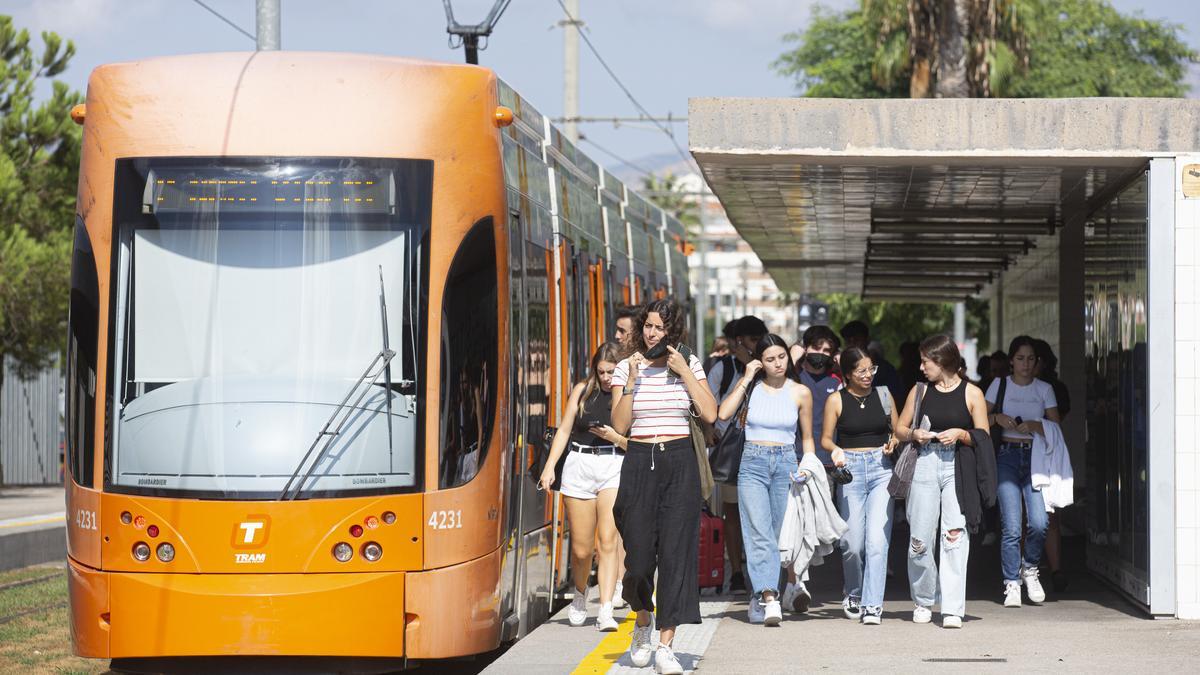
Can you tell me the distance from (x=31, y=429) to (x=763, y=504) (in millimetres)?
23266

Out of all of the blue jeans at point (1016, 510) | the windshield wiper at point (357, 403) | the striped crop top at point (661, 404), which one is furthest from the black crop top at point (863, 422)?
the windshield wiper at point (357, 403)

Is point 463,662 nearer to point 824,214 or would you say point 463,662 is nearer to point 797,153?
point 797,153

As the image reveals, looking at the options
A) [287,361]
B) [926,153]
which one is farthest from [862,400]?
[287,361]

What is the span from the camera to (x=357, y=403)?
27.7 ft

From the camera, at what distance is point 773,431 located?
1016 centimetres

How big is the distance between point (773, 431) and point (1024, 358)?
2.20 metres

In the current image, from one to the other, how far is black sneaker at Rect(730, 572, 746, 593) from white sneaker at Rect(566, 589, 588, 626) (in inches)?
79.5

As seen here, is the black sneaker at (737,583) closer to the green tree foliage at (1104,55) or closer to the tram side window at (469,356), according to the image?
the tram side window at (469,356)

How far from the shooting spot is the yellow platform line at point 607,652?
8337 mm

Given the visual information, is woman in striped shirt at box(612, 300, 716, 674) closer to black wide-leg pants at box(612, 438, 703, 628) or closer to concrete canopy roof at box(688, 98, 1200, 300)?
black wide-leg pants at box(612, 438, 703, 628)

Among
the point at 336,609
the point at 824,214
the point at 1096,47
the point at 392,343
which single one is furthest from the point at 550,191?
the point at 1096,47

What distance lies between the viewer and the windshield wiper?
8344 mm

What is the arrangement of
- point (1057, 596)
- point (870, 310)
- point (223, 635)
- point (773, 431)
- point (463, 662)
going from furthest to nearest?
point (870, 310), point (1057, 596), point (463, 662), point (773, 431), point (223, 635)

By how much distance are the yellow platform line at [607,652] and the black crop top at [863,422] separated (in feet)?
5.51
